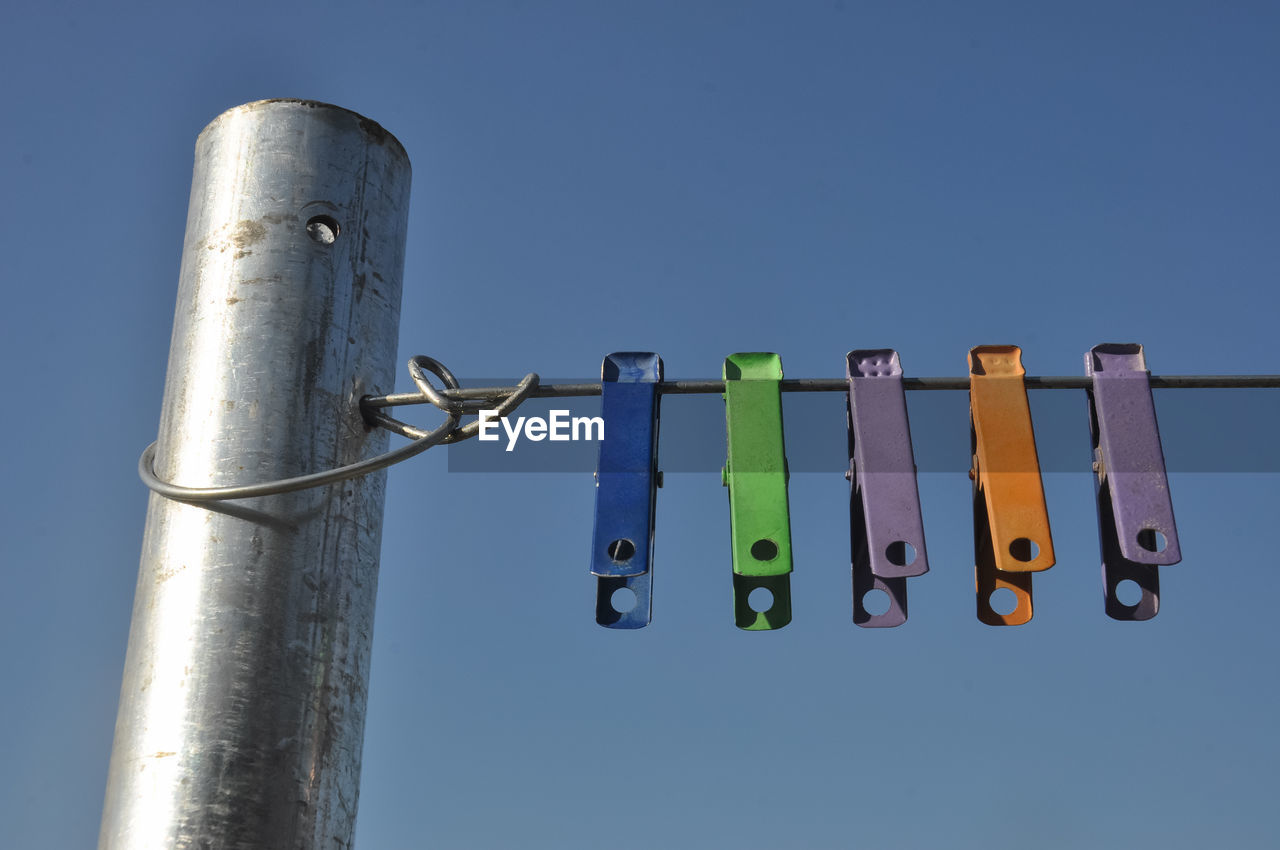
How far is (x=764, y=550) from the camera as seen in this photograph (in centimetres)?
381

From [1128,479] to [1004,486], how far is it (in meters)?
0.40

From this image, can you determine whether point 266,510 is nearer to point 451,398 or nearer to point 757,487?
point 451,398

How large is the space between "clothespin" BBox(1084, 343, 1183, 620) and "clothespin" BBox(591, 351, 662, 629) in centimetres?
138

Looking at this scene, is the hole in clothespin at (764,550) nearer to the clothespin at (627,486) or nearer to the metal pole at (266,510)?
the clothespin at (627,486)

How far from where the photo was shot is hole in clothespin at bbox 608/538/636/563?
384cm

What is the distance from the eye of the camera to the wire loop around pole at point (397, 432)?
11.5 feet

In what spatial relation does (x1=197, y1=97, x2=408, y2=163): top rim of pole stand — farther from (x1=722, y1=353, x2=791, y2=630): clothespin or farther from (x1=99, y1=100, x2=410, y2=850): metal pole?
(x1=722, y1=353, x2=791, y2=630): clothespin

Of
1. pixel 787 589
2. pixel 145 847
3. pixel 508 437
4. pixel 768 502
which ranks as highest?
pixel 508 437

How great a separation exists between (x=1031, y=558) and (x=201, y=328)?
8.20ft

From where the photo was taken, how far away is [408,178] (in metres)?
4.17

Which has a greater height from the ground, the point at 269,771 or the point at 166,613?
the point at 166,613

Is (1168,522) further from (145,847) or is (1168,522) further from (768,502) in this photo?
(145,847)

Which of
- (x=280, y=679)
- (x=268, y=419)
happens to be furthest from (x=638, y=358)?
(x=280, y=679)

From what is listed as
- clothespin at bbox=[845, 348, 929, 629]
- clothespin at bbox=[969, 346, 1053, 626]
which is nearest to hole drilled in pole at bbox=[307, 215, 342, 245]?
clothespin at bbox=[845, 348, 929, 629]
